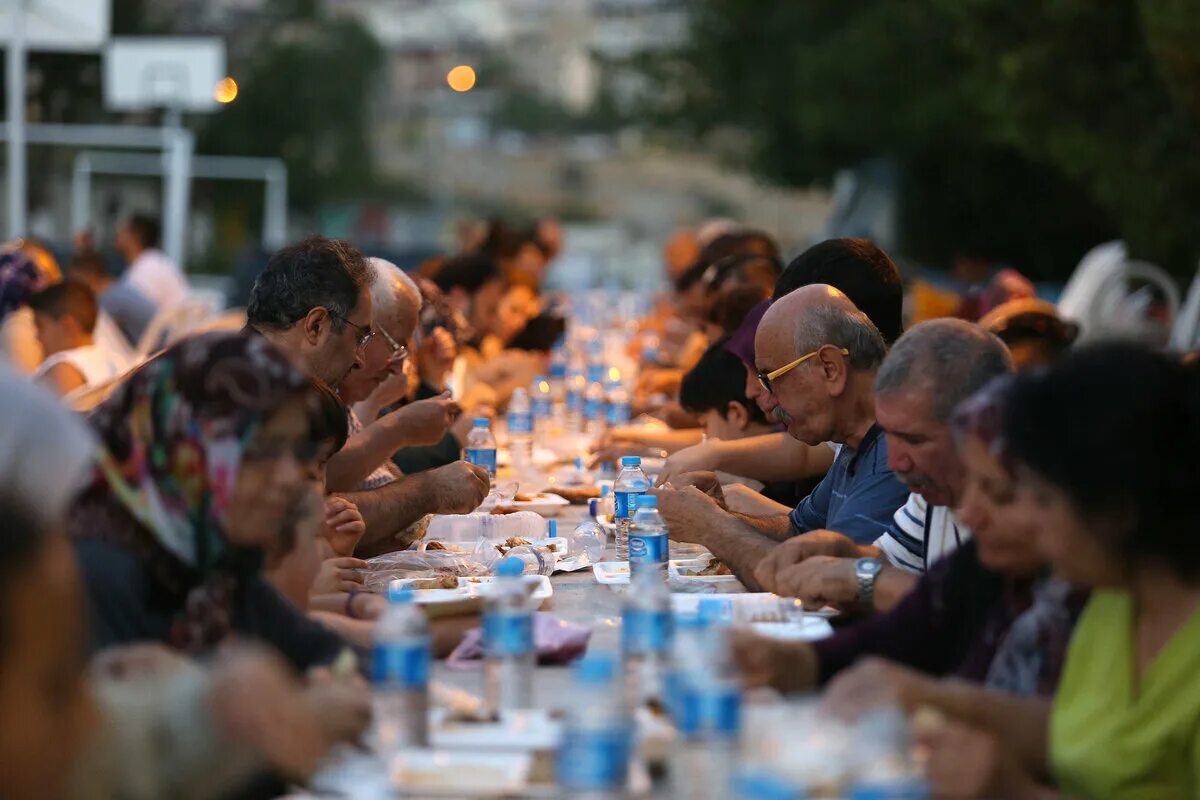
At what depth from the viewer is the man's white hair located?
19.0 feet

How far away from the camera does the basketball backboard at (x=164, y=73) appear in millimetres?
23172

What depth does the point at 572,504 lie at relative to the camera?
21.0 feet

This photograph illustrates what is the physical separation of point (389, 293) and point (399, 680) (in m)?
3.11

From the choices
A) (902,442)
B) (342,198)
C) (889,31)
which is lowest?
(342,198)

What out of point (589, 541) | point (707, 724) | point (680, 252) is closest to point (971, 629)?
point (707, 724)

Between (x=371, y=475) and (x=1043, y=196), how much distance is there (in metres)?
20.8

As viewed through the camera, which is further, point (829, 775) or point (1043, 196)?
point (1043, 196)

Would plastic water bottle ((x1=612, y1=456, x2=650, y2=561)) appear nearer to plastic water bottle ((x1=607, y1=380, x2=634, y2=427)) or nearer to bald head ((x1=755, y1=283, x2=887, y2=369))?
bald head ((x1=755, y1=283, x2=887, y2=369))

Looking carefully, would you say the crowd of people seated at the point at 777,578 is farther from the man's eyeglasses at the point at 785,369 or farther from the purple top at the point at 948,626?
the man's eyeglasses at the point at 785,369

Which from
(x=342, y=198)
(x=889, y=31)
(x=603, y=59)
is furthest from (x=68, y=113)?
(x=342, y=198)

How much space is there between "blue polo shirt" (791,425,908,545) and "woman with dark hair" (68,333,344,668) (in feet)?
6.34

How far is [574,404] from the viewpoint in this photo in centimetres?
923

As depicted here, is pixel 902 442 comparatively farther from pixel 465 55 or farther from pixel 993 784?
pixel 465 55

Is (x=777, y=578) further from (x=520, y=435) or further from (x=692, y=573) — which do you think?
(x=520, y=435)
